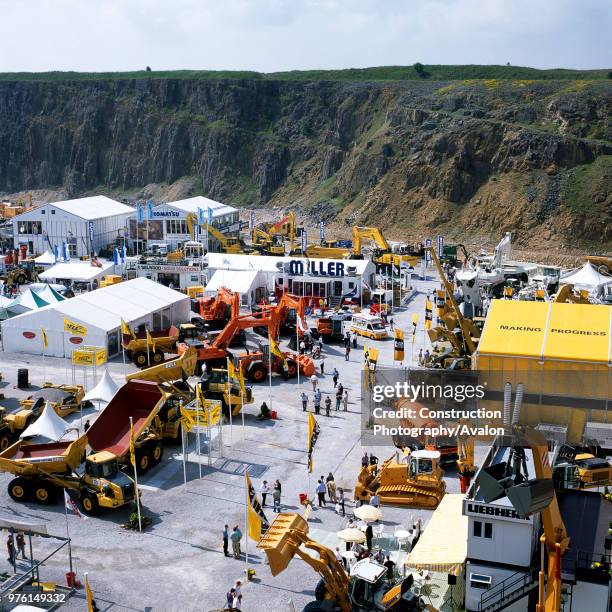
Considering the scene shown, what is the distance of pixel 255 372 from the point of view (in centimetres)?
→ 3359

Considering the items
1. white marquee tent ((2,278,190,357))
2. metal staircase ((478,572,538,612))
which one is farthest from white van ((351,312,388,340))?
metal staircase ((478,572,538,612))

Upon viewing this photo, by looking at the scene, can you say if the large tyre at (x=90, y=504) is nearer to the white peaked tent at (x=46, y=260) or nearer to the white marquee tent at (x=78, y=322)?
the white marquee tent at (x=78, y=322)

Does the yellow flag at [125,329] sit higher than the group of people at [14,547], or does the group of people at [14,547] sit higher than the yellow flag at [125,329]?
the yellow flag at [125,329]

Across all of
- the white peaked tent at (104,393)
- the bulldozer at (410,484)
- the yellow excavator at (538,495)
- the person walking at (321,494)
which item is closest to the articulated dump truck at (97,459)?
the white peaked tent at (104,393)

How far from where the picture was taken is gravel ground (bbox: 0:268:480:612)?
58.7 ft

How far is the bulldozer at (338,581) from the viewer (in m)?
15.6

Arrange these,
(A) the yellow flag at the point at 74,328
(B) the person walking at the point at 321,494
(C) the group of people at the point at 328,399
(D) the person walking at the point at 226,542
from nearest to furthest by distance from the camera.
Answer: (D) the person walking at the point at 226,542, (B) the person walking at the point at 321,494, (C) the group of people at the point at 328,399, (A) the yellow flag at the point at 74,328

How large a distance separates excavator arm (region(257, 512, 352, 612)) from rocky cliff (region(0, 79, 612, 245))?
60766 mm

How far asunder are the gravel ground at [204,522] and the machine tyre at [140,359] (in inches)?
228

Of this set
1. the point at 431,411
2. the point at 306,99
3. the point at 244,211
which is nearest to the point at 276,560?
the point at 431,411

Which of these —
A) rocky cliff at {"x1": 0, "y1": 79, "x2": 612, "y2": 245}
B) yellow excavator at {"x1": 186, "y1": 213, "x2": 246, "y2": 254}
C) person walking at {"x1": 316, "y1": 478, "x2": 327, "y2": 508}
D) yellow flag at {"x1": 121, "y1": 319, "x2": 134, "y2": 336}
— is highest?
rocky cliff at {"x1": 0, "y1": 79, "x2": 612, "y2": 245}

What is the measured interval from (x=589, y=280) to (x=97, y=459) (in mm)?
35739

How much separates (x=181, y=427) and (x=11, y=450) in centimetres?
527

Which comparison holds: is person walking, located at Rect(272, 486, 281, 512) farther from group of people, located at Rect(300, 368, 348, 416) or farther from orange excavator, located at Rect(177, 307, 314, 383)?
orange excavator, located at Rect(177, 307, 314, 383)
